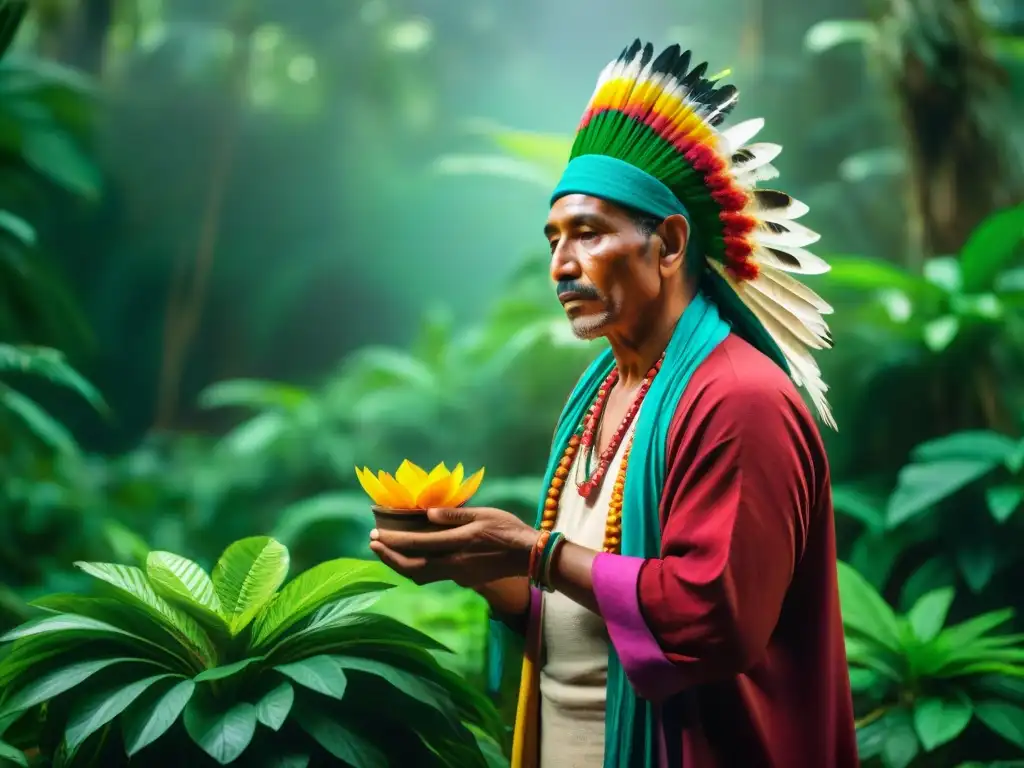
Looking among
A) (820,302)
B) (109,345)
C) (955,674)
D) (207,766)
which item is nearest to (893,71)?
(955,674)

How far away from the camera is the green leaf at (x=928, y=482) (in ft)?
10.1

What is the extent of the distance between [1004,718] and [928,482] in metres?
0.92

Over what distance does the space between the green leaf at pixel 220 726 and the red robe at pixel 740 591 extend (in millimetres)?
609

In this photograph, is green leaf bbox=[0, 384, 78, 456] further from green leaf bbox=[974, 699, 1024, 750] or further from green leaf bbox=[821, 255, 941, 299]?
green leaf bbox=[974, 699, 1024, 750]

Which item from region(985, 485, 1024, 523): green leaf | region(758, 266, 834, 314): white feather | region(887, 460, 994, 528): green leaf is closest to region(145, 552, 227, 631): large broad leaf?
region(758, 266, 834, 314): white feather

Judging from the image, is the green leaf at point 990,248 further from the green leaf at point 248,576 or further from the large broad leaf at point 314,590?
the green leaf at point 248,576

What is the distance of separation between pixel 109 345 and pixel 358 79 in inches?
87.5

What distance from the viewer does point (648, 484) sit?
143 centimetres

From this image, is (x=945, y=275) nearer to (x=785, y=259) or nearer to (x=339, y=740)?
(x=785, y=259)

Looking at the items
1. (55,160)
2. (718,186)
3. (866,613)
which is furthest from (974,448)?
(55,160)

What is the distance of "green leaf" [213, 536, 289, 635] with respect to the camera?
1729mm

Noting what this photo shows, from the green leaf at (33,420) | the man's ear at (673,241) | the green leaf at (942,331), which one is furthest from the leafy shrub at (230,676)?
the green leaf at (942,331)

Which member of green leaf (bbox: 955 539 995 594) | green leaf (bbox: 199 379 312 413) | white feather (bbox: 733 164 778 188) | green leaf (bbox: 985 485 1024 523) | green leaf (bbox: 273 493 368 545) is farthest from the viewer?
green leaf (bbox: 199 379 312 413)

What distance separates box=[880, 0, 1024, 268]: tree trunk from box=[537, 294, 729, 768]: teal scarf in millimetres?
2867
